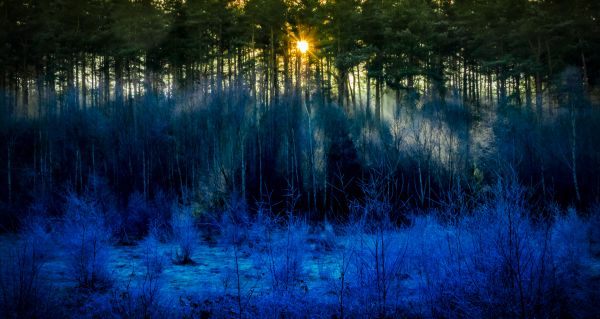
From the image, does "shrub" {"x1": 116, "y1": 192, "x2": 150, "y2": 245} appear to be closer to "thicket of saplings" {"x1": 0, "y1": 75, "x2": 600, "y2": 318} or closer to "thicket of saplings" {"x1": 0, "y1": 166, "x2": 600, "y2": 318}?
"thicket of saplings" {"x1": 0, "y1": 75, "x2": 600, "y2": 318}

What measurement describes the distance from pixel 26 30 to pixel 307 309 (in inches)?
1284

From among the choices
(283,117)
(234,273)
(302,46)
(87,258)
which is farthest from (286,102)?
(87,258)

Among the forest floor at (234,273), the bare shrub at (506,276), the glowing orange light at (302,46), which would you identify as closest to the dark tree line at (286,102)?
the glowing orange light at (302,46)

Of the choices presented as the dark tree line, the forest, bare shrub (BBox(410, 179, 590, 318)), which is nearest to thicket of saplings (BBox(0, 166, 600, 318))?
bare shrub (BBox(410, 179, 590, 318))

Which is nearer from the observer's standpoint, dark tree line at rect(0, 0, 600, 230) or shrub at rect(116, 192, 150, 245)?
shrub at rect(116, 192, 150, 245)

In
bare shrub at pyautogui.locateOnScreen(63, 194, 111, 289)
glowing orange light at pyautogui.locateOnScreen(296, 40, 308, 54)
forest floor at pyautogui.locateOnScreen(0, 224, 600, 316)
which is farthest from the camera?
glowing orange light at pyautogui.locateOnScreen(296, 40, 308, 54)

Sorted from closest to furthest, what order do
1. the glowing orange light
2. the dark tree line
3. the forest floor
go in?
the forest floor, the dark tree line, the glowing orange light

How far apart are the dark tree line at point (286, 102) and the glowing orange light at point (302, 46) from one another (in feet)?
1.66

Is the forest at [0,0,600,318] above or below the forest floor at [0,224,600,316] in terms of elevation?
above

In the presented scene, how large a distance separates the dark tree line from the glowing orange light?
506 millimetres

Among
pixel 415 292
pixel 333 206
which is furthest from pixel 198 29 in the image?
pixel 415 292

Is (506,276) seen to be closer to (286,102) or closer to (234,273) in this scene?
(234,273)

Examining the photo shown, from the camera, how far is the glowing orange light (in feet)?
112

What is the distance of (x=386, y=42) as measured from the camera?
101 ft
